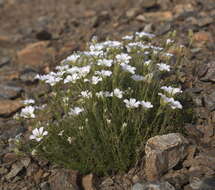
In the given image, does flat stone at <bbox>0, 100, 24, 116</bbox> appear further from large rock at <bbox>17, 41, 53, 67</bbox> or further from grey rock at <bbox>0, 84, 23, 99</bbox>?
large rock at <bbox>17, 41, 53, 67</bbox>

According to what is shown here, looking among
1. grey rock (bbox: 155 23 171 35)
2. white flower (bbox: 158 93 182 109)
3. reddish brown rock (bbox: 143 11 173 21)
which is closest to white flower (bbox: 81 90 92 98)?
white flower (bbox: 158 93 182 109)

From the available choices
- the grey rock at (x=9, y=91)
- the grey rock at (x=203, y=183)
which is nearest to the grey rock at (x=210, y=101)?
the grey rock at (x=203, y=183)

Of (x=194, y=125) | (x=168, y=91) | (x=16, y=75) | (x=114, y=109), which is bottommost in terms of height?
(x=16, y=75)

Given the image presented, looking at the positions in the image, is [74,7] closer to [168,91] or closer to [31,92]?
[31,92]

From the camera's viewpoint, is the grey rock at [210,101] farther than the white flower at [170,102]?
Yes

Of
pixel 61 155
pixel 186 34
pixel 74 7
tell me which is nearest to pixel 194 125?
pixel 61 155

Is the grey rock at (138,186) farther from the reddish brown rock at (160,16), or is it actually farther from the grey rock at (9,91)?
the reddish brown rock at (160,16)

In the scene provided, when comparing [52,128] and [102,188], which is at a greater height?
[52,128]
